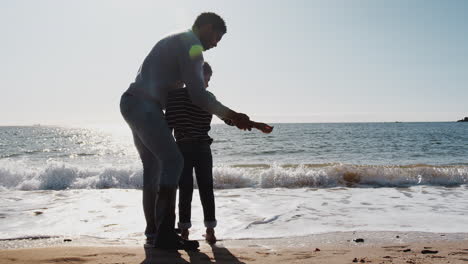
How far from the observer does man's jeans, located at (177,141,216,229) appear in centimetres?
315

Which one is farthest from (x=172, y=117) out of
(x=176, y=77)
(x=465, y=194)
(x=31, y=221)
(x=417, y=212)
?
(x=465, y=194)

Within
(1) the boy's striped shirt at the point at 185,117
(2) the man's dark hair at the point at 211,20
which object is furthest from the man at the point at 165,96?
(1) the boy's striped shirt at the point at 185,117

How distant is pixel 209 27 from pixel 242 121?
726 mm

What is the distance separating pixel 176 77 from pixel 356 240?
7.02 ft

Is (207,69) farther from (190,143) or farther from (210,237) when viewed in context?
(210,237)

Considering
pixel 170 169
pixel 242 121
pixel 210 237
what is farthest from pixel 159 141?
pixel 210 237

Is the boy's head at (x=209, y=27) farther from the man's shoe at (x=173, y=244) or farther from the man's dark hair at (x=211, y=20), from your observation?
the man's shoe at (x=173, y=244)

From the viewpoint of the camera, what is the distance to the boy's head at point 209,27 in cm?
270

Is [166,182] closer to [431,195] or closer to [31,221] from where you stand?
[31,221]

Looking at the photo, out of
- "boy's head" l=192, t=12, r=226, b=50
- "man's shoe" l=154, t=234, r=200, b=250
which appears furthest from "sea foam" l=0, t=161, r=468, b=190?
"boy's head" l=192, t=12, r=226, b=50

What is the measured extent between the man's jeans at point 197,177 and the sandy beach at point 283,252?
0.88 ft

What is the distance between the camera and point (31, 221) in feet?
14.3

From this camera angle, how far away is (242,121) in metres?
2.48

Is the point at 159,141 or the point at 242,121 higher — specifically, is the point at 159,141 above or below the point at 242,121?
below
